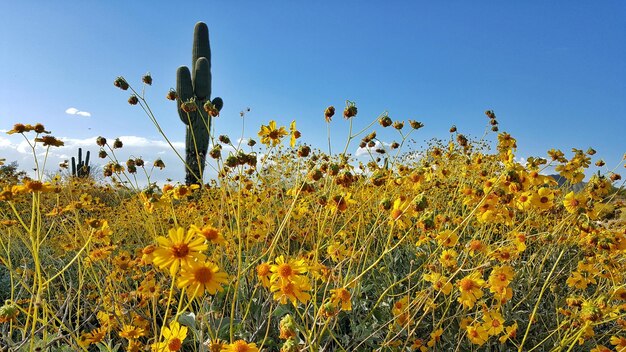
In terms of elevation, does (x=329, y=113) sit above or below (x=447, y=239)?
above

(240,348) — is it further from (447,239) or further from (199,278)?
(447,239)

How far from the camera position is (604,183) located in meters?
2.29

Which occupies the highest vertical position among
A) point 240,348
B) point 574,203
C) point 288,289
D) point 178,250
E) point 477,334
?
point 574,203

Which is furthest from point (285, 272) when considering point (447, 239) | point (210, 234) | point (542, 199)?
point (542, 199)

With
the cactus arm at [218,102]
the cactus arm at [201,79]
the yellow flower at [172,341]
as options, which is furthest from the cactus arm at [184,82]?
the yellow flower at [172,341]

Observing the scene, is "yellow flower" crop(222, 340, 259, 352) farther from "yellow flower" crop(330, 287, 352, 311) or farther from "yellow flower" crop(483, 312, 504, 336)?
"yellow flower" crop(483, 312, 504, 336)

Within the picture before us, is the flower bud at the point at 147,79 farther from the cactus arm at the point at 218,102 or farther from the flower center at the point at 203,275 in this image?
the cactus arm at the point at 218,102

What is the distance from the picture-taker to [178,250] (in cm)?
94

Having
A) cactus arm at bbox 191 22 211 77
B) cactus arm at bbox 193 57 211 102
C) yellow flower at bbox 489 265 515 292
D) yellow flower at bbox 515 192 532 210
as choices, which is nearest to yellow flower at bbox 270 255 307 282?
yellow flower at bbox 489 265 515 292

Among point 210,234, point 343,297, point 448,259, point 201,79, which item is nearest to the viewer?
point 210,234

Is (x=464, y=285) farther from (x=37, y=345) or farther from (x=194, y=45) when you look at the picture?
(x=194, y=45)

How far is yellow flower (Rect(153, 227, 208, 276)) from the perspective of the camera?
93 cm

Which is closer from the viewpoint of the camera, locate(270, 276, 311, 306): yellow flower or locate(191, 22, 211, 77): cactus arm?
locate(270, 276, 311, 306): yellow flower

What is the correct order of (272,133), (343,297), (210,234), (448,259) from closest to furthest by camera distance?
(210,234) → (343,297) → (272,133) → (448,259)
